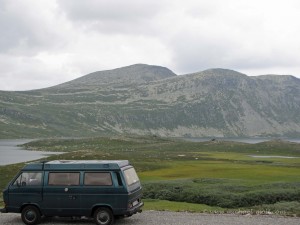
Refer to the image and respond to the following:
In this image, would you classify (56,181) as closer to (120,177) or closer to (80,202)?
(80,202)

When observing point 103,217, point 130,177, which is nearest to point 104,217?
point 103,217

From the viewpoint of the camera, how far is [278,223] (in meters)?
28.9

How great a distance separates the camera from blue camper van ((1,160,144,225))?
2867 cm

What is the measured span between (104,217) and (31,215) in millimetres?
4842

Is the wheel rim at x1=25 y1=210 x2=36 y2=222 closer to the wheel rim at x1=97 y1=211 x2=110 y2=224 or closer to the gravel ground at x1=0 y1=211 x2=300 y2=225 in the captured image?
the gravel ground at x1=0 y1=211 x2=300 y2=225

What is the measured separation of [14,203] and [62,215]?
336 centimetres

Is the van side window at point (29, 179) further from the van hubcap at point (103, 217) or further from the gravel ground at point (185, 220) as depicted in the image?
the van hubcap at point (103, 217)

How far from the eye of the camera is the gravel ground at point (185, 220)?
29.1m

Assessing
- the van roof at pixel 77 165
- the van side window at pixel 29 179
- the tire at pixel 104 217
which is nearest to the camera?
the tire at pixel 104 217

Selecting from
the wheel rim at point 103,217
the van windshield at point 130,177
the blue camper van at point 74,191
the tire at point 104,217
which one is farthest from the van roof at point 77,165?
the wheel rim at point 103,217

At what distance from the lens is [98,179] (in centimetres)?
2917

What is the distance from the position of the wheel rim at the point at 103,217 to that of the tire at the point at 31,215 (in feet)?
13.1

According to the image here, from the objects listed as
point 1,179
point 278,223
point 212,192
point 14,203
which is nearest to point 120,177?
point 14,203

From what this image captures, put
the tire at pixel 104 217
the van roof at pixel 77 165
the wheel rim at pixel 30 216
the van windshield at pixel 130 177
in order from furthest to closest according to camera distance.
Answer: the van windshield at pixel 130 177 → the wheel rim at pixel 30 216 → the van roof at pixel 77 165 → the tire at pixel 104 217
